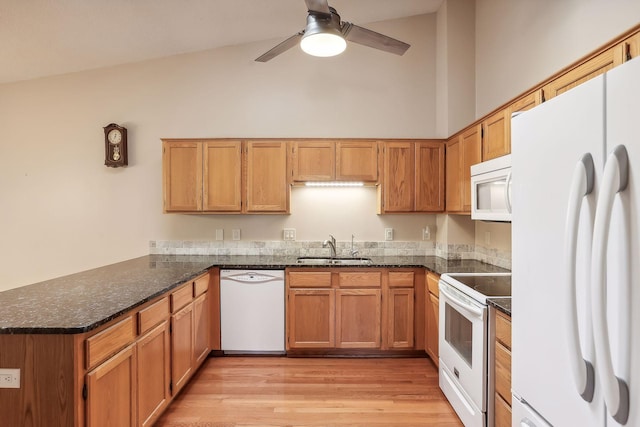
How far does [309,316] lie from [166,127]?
2592 millimetres

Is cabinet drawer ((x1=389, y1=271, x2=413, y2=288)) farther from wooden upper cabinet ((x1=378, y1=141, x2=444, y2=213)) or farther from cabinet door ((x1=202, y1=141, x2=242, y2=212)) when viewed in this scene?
cabinet door ((x1=202, y1=141, x2=242, y2=212))

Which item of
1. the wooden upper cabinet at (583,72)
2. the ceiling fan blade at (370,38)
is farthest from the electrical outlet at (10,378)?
the wooden upper cabinet at (583,72)

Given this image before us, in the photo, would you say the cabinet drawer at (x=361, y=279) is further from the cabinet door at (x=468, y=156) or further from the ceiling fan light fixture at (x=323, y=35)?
the ceiling fan light fixture at (x=323, y=35)

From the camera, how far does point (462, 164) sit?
3188mm

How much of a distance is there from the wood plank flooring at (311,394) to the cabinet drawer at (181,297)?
2.28ft

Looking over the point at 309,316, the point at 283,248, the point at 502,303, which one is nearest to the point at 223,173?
the point at 283,248

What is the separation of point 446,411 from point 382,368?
735 millimetres

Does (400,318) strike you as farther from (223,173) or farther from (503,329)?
(223,173)

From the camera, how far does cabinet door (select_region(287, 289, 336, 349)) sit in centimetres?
329

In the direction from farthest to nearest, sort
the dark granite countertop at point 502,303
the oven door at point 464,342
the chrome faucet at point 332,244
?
the chrome faucet at point 332,244 < the oven door at point 464,342 < the dark granite countertop at point 502,303

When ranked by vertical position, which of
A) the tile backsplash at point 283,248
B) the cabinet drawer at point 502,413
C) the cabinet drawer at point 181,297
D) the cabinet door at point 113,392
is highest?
the tile backsplash at point 283,248

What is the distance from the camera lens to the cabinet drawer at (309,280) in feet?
10.8

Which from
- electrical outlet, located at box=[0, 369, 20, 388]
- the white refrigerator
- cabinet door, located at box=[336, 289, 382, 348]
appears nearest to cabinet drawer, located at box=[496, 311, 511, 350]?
the white refrigerator

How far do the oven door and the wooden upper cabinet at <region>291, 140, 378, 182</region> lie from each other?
4.72 ft
